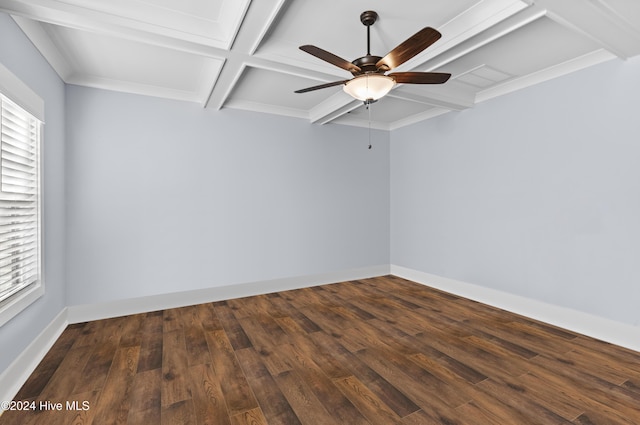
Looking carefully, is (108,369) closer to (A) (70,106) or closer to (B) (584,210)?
(A) (70,106)

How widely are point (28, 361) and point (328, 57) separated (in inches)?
122

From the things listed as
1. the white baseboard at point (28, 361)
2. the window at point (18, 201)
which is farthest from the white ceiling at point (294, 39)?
the white baseboard at point (28, 361)

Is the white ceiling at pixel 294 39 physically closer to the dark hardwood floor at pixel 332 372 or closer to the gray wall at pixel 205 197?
the gray wall at pixel 205 197

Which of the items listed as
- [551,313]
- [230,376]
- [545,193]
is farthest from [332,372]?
[545,193]

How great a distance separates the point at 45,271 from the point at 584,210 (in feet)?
16.5

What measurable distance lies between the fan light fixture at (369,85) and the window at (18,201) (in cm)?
228

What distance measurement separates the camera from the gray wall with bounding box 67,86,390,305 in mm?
3373

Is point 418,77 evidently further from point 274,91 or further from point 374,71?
point 274,91

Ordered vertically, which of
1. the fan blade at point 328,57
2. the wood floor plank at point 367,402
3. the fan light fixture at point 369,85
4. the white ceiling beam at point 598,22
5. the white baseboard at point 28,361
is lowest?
the wood floor plank at point 367,402

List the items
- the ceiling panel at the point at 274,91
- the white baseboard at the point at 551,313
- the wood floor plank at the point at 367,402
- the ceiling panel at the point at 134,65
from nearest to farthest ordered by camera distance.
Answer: the wood floor plank at the point at 367,402 < the ceiling panel at the point at 134,65 < the white baseboard at the point at 551,313 < the ceiling panel at the point at 274,91

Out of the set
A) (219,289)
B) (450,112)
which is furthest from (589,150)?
(219,289)

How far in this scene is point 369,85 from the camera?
2.27 metres

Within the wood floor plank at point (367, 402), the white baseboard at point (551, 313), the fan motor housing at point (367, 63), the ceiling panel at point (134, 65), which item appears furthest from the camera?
the white baseboard at point (551, 313)

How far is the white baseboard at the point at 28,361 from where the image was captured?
6.51 ft
